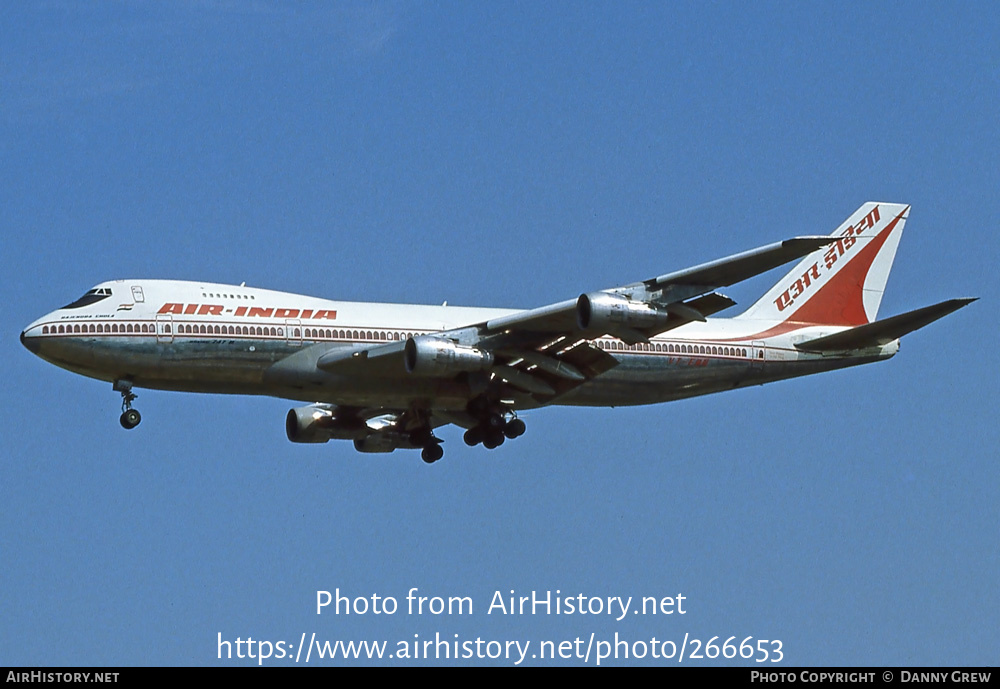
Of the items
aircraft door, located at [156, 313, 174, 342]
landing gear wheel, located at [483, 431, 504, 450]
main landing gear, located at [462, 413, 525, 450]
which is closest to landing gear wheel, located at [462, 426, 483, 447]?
main landing gear, located at [462, 413, 525, 450]

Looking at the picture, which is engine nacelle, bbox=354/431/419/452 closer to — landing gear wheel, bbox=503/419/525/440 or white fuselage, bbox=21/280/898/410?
white fuselage, bbox=21/280/898/410

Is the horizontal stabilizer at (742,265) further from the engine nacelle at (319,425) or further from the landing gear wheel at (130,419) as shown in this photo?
the landing gear wheel at (130,419)

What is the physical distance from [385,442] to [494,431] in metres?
5.26

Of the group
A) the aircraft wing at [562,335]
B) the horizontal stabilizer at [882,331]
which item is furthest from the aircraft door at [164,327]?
the horizontal stabilizer at [882,331]

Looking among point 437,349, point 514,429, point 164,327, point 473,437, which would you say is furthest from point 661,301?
point 164,327

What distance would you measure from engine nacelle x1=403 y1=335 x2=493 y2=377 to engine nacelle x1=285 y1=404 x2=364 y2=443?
23.1ft

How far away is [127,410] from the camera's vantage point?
4672cm

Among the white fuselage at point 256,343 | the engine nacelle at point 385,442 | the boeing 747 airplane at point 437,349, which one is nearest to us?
the boeing 747 airplane at point 437,349

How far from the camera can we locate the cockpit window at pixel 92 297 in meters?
46.9

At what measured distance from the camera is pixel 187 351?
46.4 meters

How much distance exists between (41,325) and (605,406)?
17.8 metres

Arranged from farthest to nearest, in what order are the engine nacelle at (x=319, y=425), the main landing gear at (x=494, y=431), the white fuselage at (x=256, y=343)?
the engine nacelle at (x=319, y=425) < the main landing gear at (x=494, y=431) < the white fuselage at (x=256, y=343)

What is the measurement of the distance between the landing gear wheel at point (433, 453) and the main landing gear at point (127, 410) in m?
10.7
